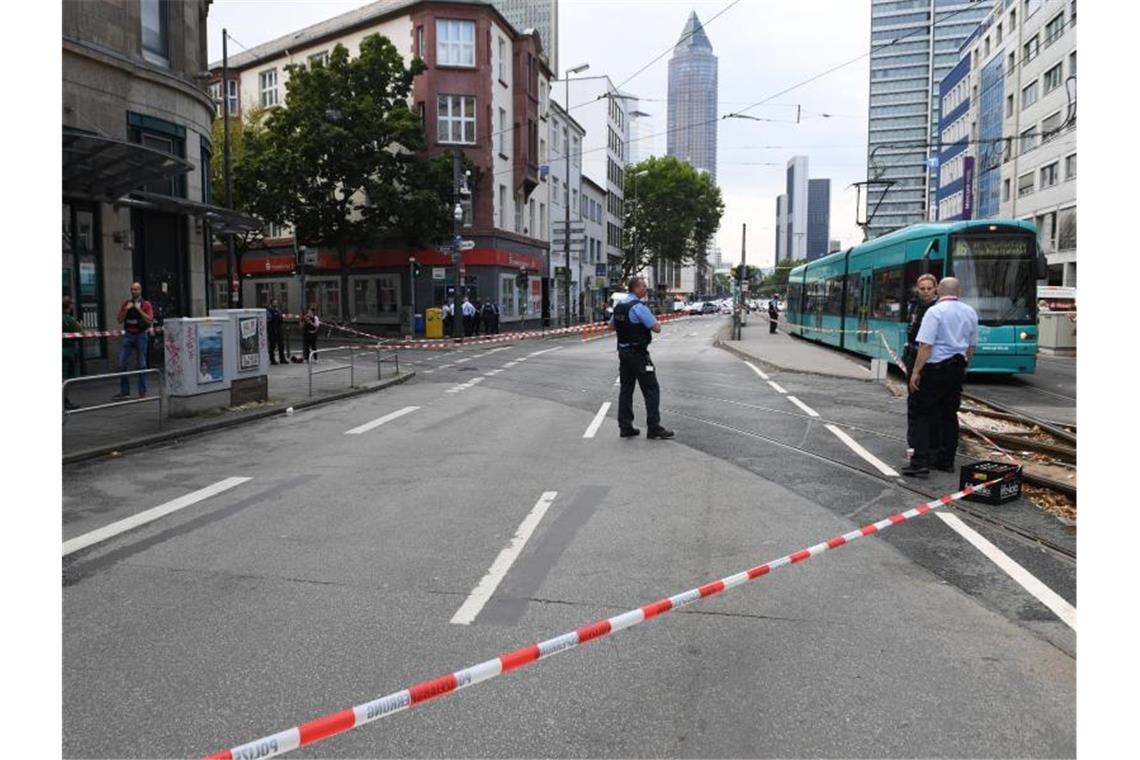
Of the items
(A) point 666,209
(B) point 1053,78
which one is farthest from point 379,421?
(A) point 666,209

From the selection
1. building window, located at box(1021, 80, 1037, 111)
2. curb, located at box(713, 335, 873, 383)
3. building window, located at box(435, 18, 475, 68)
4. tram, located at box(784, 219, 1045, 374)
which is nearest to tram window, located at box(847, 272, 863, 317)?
tram, located at box(784, 219, 1045, 374)

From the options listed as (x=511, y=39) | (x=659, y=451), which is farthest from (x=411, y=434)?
(x=511, y=39)

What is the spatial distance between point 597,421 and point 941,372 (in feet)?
16.6

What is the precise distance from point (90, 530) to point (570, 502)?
3621 mm

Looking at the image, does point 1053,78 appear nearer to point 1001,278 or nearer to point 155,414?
point 1001,278

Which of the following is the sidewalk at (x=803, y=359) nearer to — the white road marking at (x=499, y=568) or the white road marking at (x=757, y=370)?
the white road marking at (x=757, y=370)

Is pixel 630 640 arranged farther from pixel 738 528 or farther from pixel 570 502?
pixel 570 502

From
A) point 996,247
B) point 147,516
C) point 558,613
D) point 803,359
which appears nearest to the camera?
point 558,613

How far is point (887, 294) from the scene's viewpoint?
65.9ft

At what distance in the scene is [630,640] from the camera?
4.25 metres

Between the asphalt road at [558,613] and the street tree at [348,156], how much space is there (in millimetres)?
30067

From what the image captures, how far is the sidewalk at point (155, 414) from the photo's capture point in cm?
1026

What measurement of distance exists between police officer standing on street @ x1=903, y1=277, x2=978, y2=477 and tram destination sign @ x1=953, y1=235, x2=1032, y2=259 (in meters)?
9.55

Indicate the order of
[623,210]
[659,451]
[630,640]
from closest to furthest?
1. [630,640]
2. [659,451]
3. [623,210]
